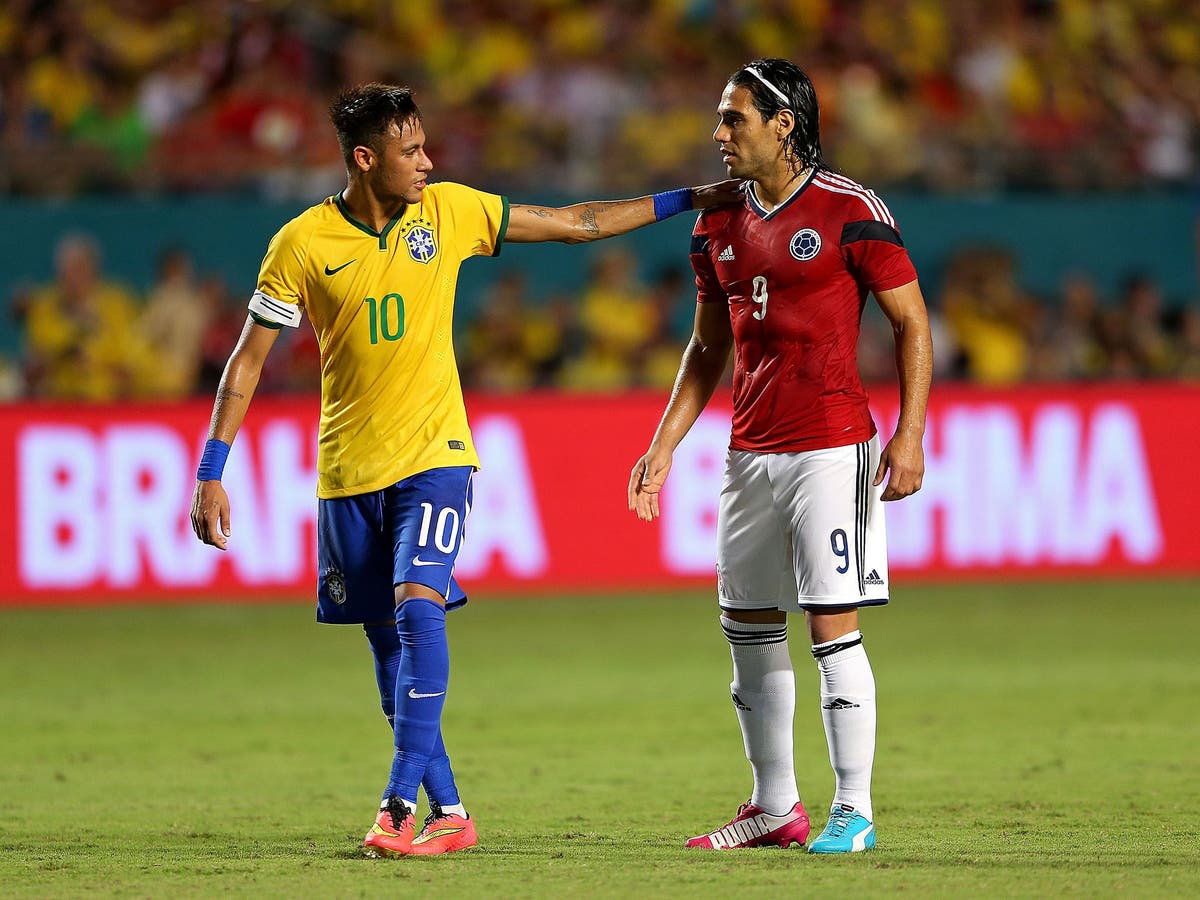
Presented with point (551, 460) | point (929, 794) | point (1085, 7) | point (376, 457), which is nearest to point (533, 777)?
point (929, 794)

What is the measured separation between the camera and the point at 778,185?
19.2 ft

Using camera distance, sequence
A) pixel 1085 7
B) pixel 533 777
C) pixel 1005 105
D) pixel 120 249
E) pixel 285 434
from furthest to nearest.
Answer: pixel 1085 7
pixel 1005 105
pixel 120 249
pixel 285 434
pixel 533 777

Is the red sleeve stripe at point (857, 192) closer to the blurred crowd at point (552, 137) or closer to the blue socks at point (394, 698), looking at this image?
the blue socks at point (394, 698)

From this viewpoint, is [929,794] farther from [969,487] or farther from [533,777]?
[969,487]

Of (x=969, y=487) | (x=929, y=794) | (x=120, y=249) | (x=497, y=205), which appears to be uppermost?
(x=120, y=249)

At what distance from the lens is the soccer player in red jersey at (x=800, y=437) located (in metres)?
5.70

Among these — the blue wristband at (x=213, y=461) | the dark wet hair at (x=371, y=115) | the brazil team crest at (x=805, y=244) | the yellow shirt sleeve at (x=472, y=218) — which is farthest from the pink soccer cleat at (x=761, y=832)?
the dark wet hair at (x=371, y=115)

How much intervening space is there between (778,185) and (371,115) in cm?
133

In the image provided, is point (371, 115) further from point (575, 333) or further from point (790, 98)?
point (575, 333)

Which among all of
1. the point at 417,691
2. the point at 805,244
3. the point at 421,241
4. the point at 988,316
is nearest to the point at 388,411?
the point at 421,241

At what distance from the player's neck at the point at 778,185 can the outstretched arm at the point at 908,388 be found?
456 millimetres

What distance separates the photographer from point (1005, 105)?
687 inches

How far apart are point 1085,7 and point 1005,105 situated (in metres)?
2.26

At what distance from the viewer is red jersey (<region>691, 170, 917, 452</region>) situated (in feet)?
18.8
